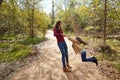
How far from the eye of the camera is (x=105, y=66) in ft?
29.7

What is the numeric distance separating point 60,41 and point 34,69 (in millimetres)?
2027

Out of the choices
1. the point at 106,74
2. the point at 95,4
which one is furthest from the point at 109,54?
the point at 106,74

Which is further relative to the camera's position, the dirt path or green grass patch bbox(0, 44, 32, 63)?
green grass patch bbox(0, 44, 32, 63)

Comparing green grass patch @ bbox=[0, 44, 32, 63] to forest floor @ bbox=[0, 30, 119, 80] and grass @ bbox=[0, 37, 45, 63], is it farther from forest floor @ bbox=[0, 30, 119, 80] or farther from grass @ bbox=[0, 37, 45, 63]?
forest floor @ bbox=[0, 30, 119, 80]

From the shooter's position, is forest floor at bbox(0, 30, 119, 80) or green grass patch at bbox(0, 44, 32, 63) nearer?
forest floor at bbox(0, 30, 119, 80)

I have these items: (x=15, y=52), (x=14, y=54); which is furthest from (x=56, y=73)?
(x=15, y=52)

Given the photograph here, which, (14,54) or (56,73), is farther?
(14,54)

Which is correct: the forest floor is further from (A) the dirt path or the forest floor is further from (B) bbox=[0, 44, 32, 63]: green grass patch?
(B) bbox=[0, 44, 32, 63]: green grass patch

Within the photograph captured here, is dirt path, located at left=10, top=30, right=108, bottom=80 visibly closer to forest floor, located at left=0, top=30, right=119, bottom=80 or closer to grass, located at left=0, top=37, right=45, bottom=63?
forest floor, located at left=0, top=30, right=119, bottom=80

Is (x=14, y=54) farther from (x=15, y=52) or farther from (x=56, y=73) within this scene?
(x=56, y=73)

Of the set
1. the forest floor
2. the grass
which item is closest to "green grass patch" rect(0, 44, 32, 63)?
the grass

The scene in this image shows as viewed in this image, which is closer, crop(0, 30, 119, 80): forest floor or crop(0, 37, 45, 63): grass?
crop(0, 30, 119, 80): forest floor

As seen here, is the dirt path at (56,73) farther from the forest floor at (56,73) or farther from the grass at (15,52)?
the grass at (15,52)

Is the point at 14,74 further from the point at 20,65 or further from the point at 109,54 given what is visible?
the point at 109,54
